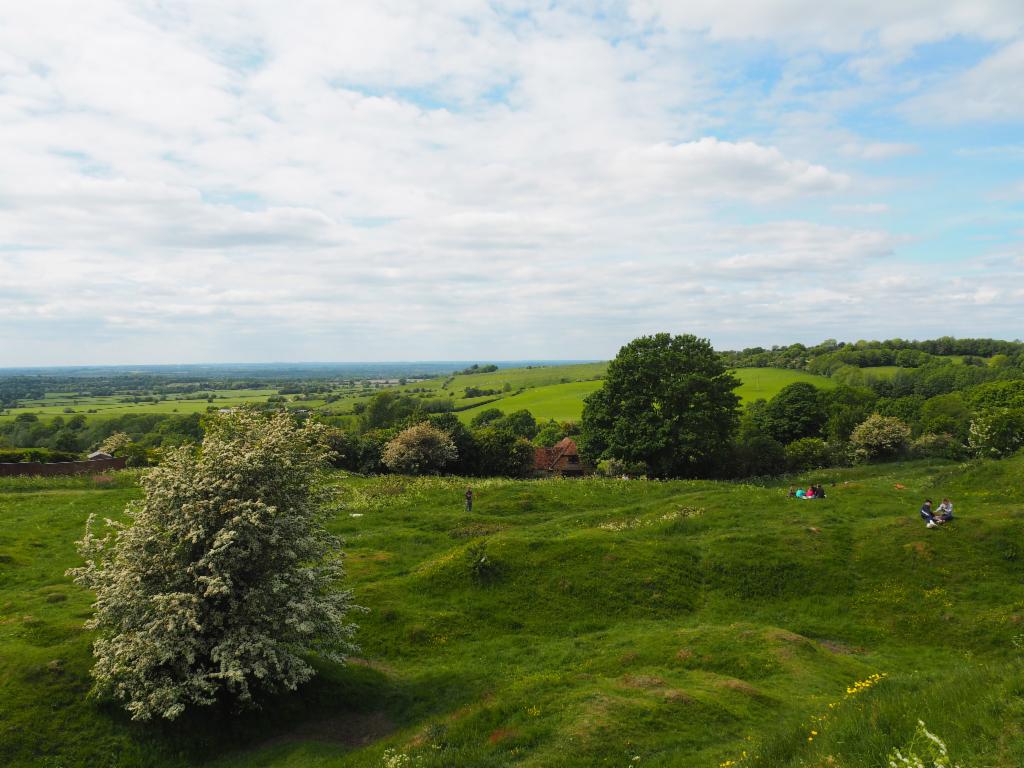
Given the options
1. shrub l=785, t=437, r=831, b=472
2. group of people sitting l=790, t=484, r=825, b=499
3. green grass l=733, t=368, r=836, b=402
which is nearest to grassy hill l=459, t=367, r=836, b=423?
green grass l=733, t=368, r=836, b=402

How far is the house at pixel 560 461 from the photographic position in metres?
85.5

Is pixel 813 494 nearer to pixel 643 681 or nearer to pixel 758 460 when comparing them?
pixel 758 460

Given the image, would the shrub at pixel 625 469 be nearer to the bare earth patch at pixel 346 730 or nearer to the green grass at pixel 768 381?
the bare earth patch at pixel 346 730

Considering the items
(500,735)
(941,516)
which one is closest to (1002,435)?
(941,516)

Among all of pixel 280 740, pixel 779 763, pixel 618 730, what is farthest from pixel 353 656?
pixel 779 763

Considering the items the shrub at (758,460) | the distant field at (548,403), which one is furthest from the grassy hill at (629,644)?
the distant field at (548,403)

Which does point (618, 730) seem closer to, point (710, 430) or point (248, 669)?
point (248, 669)

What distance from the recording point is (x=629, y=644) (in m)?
21.3

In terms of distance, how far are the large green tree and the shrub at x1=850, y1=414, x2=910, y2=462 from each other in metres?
16.9

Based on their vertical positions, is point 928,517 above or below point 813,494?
above

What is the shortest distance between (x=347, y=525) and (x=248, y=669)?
854 inches

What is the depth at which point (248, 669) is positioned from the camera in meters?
17.1

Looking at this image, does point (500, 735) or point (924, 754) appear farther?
point (500, 735)

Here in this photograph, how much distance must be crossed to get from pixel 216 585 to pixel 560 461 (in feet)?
242
